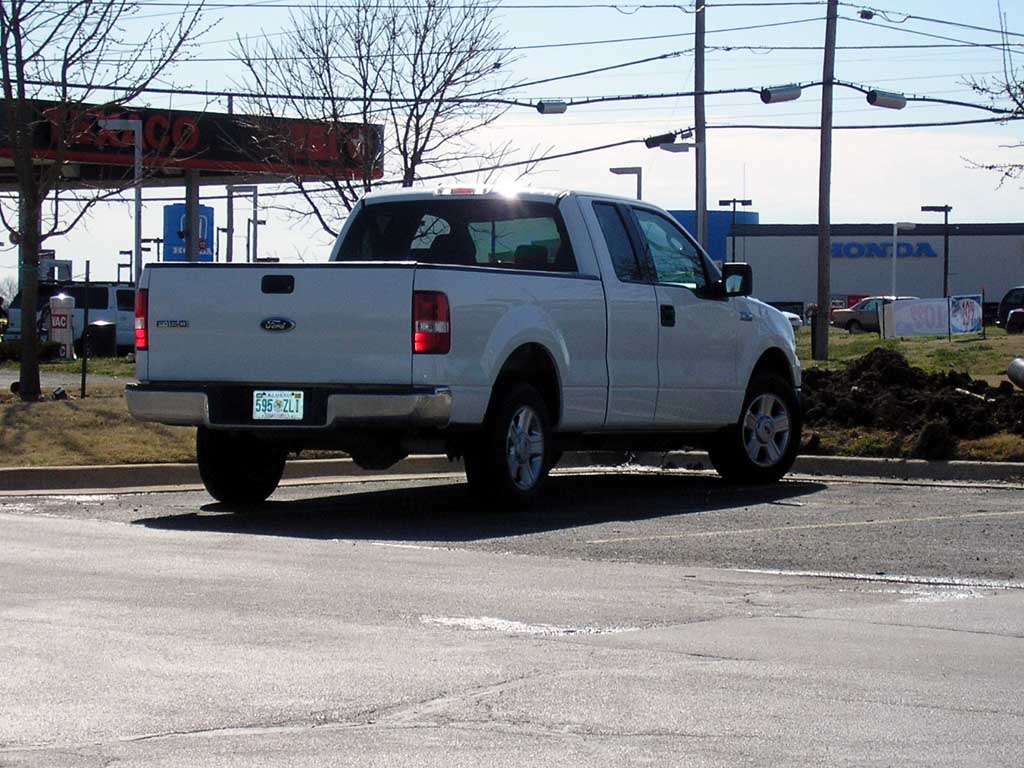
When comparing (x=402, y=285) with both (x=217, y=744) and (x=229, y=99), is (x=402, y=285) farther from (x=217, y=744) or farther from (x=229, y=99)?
(x=229, y=99)

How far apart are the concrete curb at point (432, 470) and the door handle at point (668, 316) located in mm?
2893

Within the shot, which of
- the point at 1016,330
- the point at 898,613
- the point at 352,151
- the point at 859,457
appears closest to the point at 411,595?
the point at 898,613

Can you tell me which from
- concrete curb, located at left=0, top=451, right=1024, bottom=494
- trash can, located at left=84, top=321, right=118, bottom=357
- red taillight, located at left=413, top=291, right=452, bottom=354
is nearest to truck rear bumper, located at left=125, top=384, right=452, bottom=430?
red taillight, located at left=413, top=291, right=452, bottom=354

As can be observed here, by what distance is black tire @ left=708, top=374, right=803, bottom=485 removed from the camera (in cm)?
1412

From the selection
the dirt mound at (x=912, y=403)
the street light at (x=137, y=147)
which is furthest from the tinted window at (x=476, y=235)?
the street light at (x=137, y=147)

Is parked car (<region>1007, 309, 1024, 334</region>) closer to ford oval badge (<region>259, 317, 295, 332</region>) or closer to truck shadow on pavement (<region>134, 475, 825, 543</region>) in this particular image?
truck shadow on pavement (<region>134, 475, 825, 543</region>)

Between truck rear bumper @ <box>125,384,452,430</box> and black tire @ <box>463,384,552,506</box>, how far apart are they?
2.06 feet

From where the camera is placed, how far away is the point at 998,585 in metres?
8.73

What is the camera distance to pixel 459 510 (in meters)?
12.2

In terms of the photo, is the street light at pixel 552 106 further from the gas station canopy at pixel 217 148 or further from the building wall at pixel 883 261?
the building wall at pixel 883 261

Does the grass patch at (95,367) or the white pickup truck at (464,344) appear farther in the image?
the grass patch at (95,367)

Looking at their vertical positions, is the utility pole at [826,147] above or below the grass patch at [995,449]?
above

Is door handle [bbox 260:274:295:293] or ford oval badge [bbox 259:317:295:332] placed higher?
door handle [bbox 260:274:295:293]

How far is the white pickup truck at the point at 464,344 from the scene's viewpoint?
11.0 metres
